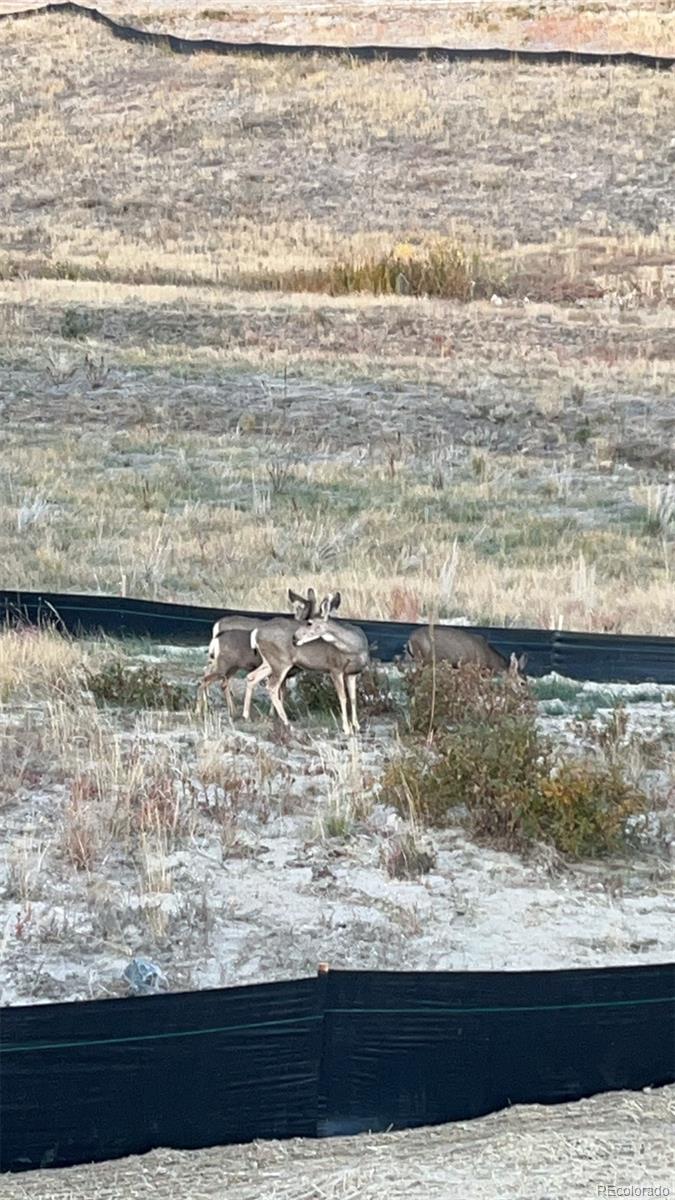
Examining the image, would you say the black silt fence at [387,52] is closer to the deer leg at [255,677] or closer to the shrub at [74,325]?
the shrub at [74,325]

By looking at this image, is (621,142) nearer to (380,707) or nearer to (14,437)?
(14,437)

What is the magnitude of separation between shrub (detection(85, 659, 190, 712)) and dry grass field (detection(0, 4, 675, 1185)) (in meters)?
0.02

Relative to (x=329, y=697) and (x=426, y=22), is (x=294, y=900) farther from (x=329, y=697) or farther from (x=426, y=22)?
(x=426, y=22)

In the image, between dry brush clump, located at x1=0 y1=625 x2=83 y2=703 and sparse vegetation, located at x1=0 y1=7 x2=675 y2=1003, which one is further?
dry brush clump, located at x1=0 y1=625 x2=83 y2=703

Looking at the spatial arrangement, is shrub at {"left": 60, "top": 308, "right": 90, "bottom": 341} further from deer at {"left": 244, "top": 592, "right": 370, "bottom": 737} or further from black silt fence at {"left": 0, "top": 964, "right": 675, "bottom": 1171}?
black silt fence at {"left": 0, "top": 964, "right": 675, "bottom": 1171}

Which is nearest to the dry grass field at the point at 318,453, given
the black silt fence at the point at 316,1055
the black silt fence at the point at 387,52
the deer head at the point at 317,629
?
the black silt fence at the point at 316,1055

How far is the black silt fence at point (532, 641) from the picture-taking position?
10258mm

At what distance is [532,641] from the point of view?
33.8 ft

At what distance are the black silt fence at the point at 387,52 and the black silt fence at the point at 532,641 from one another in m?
36.6

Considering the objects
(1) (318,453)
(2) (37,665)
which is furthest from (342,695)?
(1) (318,453)

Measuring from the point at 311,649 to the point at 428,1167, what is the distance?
4005 mm

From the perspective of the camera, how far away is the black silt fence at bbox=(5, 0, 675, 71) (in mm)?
45000
